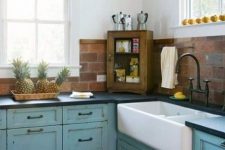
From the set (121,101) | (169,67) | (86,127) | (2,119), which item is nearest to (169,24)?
(169,67)

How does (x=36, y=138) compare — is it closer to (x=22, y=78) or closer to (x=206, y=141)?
(x=22, y=78)

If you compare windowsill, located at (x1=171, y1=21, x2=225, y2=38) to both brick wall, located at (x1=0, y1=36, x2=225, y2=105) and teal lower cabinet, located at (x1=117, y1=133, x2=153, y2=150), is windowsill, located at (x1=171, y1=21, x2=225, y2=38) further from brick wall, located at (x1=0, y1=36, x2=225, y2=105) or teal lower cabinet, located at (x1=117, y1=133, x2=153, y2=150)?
teal lower cabinet, located at (x1=117, y1=133, x2=153, y2=150)

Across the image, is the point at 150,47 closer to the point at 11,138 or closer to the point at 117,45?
the point at 117,45

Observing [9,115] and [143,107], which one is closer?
[9,115]

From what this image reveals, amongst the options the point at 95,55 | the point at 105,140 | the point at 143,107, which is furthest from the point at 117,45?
the point at 105,140

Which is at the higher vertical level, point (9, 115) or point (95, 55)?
point (95, 55)

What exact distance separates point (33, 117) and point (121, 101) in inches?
32.9

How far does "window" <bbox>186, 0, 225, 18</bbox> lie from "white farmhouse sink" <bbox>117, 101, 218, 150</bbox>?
91cm

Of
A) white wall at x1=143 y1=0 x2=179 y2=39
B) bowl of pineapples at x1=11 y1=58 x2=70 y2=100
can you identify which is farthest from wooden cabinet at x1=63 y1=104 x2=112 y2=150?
white wall at x1=143 y1=0 x2=179 y2=39

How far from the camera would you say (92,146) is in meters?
3.37

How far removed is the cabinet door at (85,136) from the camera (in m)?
3.25

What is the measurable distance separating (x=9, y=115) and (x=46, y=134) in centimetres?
38

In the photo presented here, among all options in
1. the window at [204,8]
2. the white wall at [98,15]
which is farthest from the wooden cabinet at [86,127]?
the window at [204,8]

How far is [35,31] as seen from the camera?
374 centimetres
